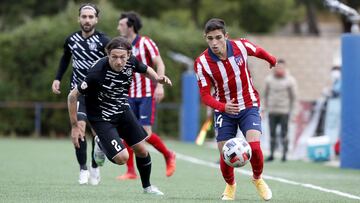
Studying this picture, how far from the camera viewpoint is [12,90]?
29.5 meters

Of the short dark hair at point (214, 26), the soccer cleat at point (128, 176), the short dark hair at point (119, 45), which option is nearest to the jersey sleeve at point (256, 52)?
the short dark hair at point (214, 26)

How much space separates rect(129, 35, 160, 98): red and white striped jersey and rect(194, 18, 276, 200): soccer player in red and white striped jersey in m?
3.16

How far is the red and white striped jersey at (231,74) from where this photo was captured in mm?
10039

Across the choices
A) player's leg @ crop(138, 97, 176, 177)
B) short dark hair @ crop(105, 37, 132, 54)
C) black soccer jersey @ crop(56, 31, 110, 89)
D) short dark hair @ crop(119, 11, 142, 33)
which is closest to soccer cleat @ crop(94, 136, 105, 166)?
black soccer jersey @ crop(56, 31, 110, 89)

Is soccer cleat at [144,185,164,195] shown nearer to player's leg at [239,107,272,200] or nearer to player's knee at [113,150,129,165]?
player's knee at [113,150,129,165]

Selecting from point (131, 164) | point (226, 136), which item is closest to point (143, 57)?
point (131, 164)

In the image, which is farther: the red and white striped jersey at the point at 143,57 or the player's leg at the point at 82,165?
the red and white striped jersey at the point at 143,57

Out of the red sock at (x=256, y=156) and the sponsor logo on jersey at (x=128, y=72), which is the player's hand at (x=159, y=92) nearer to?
the sponsor logo on jersey at (x=128, y=72)

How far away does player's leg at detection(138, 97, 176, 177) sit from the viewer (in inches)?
512

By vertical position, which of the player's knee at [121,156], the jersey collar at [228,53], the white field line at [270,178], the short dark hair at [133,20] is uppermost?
the short dark hair at [133,20]

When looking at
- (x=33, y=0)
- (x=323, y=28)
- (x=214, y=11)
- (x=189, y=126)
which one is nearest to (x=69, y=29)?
(x=189, y=126)

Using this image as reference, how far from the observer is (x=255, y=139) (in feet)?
32.4

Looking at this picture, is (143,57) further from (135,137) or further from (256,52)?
(256,52)

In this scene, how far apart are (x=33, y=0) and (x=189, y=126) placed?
13119 mm
